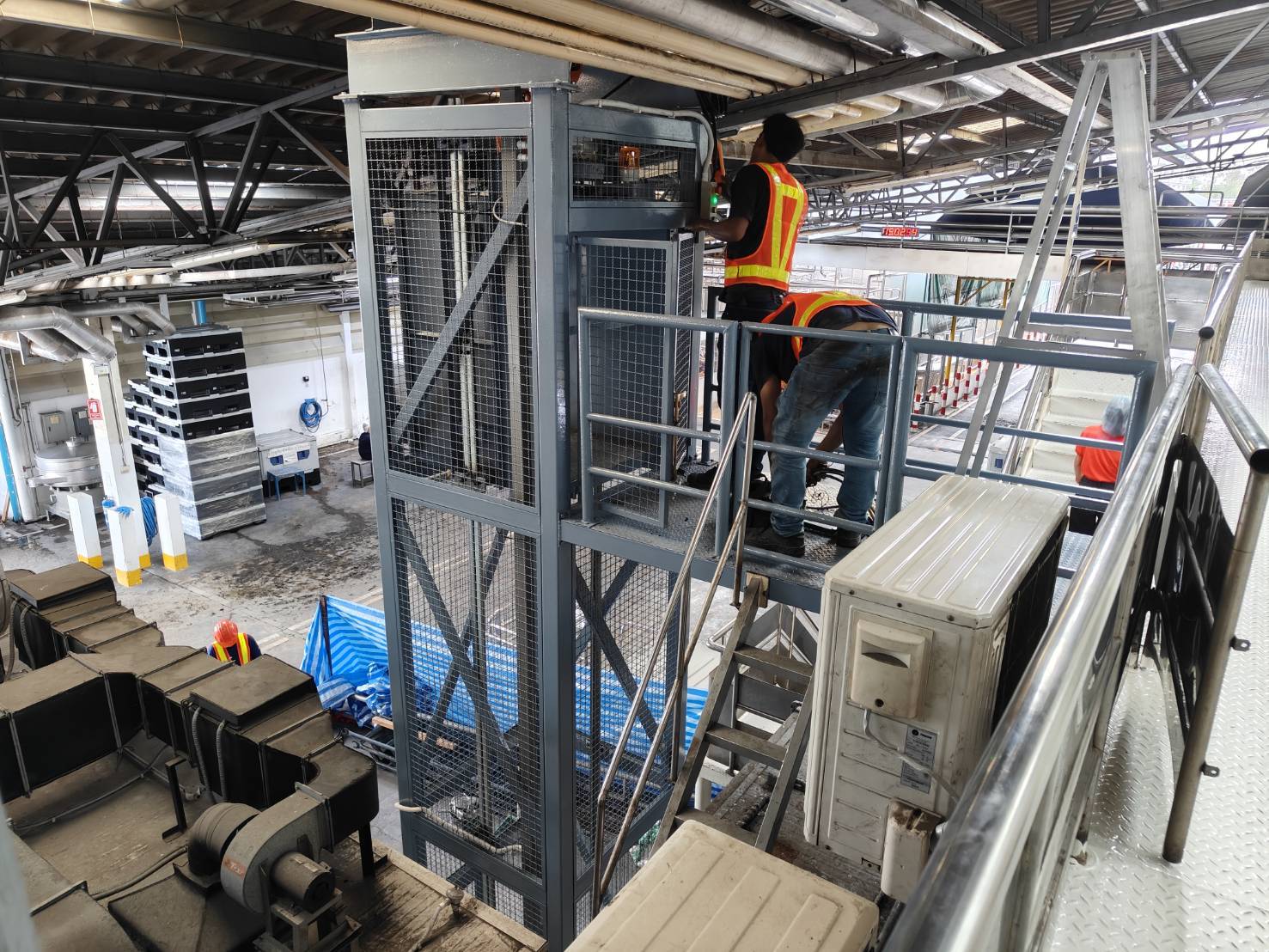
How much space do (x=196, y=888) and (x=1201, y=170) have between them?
18.5 meters

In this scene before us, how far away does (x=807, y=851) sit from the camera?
13.7 ft

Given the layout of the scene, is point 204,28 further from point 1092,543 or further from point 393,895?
point 1092,543

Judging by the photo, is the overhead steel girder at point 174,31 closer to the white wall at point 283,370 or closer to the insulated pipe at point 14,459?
the white wall at point 283,370

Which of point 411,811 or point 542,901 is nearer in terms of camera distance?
point 542,901

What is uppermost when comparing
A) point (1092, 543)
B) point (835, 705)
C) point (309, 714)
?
point (1092, 543)

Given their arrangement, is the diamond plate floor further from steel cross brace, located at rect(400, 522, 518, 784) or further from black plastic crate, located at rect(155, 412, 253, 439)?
black plastic crate, located at rect(155, 412, 253, 439)

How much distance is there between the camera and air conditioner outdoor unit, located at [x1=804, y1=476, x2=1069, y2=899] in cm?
224

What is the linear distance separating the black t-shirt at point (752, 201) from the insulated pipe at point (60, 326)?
14252mm

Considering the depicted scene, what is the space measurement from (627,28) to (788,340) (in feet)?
6.49

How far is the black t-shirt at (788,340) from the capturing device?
4383mm

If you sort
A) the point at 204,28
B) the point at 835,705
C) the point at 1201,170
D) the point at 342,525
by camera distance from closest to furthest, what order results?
the point at 835,705 < the point at 204,28 < the point at 1201,170 < the point at 342,525

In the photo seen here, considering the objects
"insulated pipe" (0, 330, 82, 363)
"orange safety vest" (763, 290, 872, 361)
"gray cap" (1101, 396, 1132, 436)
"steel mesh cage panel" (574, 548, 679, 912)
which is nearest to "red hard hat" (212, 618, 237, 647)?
"steel mesh cage panel" (574, 548, 679, 912)

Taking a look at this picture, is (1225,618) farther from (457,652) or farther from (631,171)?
(457,652)

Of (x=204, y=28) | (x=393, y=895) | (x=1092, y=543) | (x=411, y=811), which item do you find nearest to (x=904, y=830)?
(x=1092, y=543)
